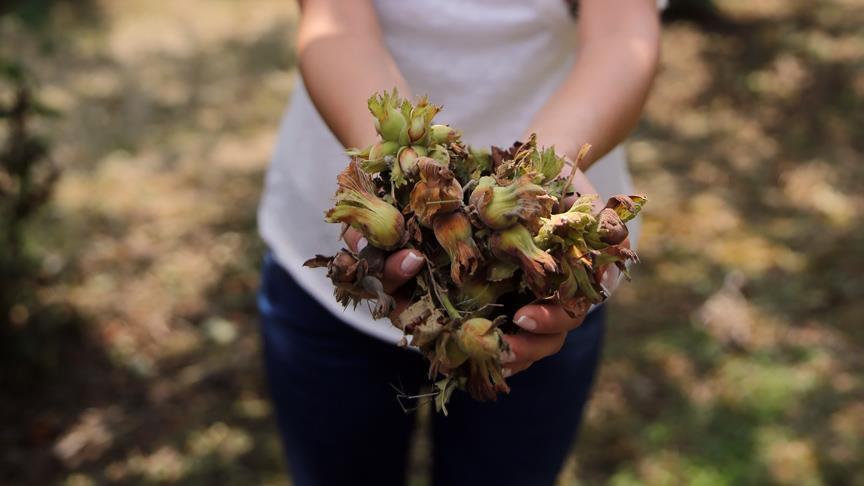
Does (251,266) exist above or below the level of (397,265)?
above

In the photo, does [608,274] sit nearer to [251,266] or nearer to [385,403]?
[385,403]

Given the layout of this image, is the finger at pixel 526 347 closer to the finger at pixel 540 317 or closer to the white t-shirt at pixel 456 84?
the finger at pixel 540 317

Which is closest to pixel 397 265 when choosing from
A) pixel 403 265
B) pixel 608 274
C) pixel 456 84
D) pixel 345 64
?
pixel 403 265

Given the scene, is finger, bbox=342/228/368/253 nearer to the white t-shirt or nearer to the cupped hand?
the cupped hand

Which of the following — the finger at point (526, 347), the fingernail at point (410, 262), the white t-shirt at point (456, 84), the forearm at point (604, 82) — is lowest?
the finger at point (526, 347)

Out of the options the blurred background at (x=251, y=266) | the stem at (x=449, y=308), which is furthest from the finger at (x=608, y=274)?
the blurred background at (x=251, y=266)

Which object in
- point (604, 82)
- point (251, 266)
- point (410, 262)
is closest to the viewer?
point (410, 262)

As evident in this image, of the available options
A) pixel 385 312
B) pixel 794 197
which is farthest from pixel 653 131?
pixel 385 312

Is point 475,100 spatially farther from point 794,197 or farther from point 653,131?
point 653,131
